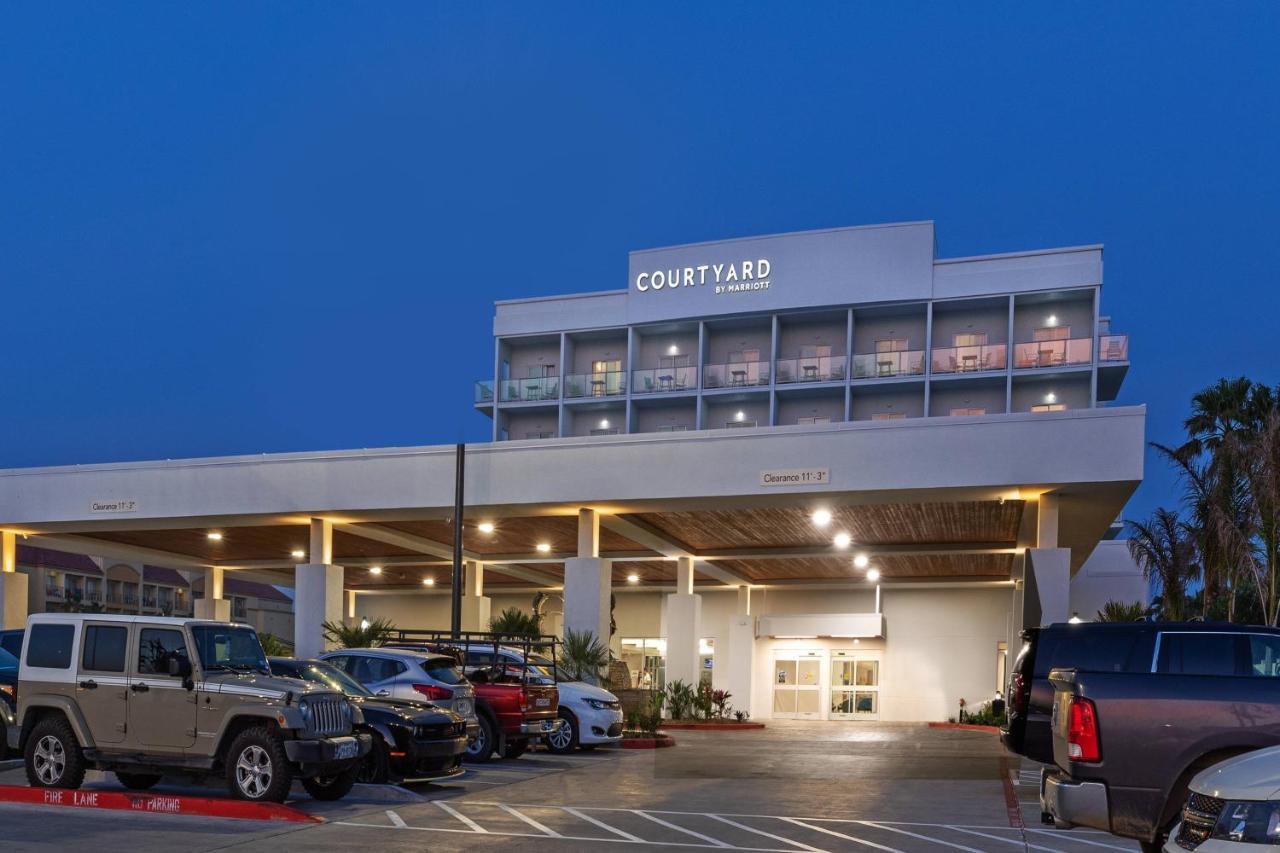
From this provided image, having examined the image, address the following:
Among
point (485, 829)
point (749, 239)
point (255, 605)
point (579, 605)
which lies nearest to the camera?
point (485, 829)

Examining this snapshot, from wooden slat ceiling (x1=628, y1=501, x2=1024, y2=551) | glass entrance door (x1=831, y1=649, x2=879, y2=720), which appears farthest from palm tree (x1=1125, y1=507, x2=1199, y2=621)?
glass entrance door (x1=831, y1=649, x2=879, y2=720)

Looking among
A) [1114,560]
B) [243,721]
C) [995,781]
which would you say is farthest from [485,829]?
[1114,560]

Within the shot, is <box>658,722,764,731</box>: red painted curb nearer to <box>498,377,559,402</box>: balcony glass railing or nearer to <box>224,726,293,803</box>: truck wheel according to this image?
<box>224,726,293,803</box>: truck wheel

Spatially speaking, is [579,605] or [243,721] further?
[579,605]

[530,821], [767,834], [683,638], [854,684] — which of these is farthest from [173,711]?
[854,684]

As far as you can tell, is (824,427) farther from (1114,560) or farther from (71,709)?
(1114,560)

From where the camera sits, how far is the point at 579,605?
1121 inches

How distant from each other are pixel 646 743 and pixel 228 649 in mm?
12847

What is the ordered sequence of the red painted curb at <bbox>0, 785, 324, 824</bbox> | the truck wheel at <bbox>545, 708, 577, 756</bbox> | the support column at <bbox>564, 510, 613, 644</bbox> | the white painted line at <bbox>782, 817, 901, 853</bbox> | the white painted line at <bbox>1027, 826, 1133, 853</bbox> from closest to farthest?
the white painted line at <bbox>782, 817, 901, 853</bbox>
the white painted line at <bbox>1027, 826, 1133, 853</bbox>
the red painted curb at <bbox>0, 785, 324, 824</bbox>
the truck wheel at <bbox>545, 708, 577, 756</bbox>
the support column at <bbox>564, 510, 613, 644</bbox>

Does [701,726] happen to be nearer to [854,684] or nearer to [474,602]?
[474,602]

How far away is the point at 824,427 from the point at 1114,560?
2098 cm

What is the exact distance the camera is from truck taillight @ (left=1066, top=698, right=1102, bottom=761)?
8727mm

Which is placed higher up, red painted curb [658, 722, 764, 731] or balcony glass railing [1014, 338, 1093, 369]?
balcony glass railing [1014, 338, 1093, 369]

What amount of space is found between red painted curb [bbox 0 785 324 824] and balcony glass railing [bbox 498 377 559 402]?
53011 millimetres
